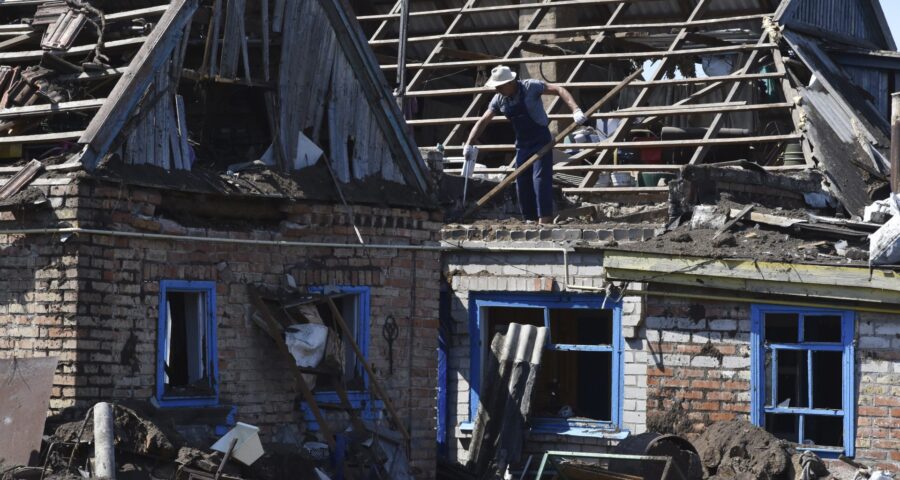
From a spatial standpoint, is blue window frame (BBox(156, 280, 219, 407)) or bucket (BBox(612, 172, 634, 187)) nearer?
blue window frame (BBox(156, 280, 219, 407))

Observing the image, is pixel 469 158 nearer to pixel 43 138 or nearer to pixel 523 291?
pixel 523 291

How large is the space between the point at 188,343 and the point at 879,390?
572cm

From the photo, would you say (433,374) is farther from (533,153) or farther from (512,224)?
(533,153)

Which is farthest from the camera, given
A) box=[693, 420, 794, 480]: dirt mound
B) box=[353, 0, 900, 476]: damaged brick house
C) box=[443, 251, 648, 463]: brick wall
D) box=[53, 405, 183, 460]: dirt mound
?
box=[443, 251, 648, 463]: brick wall

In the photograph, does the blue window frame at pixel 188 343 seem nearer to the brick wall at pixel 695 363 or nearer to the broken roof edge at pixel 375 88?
the broken roof edge at pixel 375 88

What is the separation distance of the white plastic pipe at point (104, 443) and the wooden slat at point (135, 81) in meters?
1.82

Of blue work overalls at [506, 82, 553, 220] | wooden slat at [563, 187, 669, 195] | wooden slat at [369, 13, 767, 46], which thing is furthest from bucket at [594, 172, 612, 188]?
wooden slat at [369, 13, 767, 46]

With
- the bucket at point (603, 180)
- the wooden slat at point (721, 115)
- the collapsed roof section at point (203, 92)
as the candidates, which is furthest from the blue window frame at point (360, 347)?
the wooden slat at point (721, 115)

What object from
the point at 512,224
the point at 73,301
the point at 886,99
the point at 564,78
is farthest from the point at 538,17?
the point at 73,301

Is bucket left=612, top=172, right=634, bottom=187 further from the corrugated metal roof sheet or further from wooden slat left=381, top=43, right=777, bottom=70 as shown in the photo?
the corrugated metal roof sheet

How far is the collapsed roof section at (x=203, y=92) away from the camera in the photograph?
11500mm

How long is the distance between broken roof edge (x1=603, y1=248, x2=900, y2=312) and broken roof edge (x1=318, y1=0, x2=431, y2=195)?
1946mm

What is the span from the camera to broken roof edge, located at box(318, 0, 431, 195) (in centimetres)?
1332

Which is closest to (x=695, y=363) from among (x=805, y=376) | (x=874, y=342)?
(x=805, y=376)
